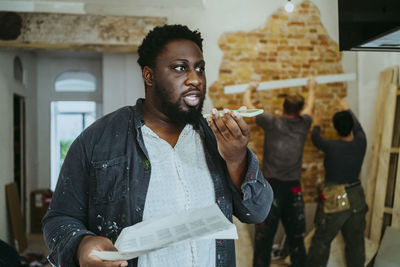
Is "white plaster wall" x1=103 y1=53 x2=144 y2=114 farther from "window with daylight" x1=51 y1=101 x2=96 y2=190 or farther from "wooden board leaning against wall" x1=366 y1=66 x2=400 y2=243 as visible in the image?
"wooden board leaning against wall" x1=366 y1=66 x2=400 y2=243

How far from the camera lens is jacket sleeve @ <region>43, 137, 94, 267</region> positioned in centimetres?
116

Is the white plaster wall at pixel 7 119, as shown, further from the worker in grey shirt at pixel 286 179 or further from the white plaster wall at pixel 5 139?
the worker in grey shirt at pixel 286 179

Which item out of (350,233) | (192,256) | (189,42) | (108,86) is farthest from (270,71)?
(192,256)

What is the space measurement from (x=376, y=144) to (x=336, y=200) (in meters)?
0.83

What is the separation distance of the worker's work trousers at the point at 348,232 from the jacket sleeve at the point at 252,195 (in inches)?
93.5

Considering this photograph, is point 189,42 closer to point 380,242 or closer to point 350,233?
point 350,233

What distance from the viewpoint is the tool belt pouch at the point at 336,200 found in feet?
11.0

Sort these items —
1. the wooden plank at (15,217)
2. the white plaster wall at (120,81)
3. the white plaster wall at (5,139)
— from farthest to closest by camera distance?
the white plaster wall at (120,81), the wooden plank at (15,217), the white plaster wall at (5,139)

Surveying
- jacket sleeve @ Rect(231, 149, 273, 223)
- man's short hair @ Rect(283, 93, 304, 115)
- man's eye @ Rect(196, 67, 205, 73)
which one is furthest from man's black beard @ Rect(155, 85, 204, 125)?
man's short hair @ Rect(283, 93, 304, 115)

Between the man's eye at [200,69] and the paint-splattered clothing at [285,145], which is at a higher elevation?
the man's eye at [200,69]

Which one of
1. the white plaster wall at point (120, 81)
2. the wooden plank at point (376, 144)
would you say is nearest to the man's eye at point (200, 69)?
the wooden plank at point (376, 144)

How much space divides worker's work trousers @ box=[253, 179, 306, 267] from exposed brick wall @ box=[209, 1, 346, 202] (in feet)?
2.40

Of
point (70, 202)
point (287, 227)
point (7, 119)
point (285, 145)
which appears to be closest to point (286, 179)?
point (285, 145)

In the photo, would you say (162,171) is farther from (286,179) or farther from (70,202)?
(286,179)
